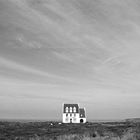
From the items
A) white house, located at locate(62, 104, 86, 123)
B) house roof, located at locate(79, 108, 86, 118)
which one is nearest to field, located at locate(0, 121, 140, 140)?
white house, located at locate(62, 104, 86, 123)

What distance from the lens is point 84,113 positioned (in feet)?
206

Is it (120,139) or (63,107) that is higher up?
(63,107)

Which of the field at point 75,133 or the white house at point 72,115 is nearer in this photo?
the field at point 75,133

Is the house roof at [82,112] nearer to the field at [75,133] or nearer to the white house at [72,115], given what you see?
the white house at [72,115]

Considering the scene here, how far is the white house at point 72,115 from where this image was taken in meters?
60.8

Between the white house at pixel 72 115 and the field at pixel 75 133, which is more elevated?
the white house at pixel 72 115

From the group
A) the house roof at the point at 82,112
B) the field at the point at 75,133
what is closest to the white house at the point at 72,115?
the house roof at the point at 82,112

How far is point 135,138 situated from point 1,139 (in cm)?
1030

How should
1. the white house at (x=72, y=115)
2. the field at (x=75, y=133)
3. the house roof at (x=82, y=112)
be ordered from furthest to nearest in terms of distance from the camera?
the house roof at (x=82, y=112)
the white house at (x=72, y=115)
the field at (x=75, y=133)

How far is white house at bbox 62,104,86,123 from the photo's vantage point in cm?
6075

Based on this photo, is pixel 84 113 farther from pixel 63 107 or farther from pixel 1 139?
pixel 1 139

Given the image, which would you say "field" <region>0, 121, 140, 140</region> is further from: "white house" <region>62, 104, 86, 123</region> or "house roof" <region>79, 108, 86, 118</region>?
"house roof" <region>79, 108, 86, 118</region>

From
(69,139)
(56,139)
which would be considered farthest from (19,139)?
(69,139)

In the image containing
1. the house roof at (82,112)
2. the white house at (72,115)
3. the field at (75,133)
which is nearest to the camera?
the field at (75,133)
